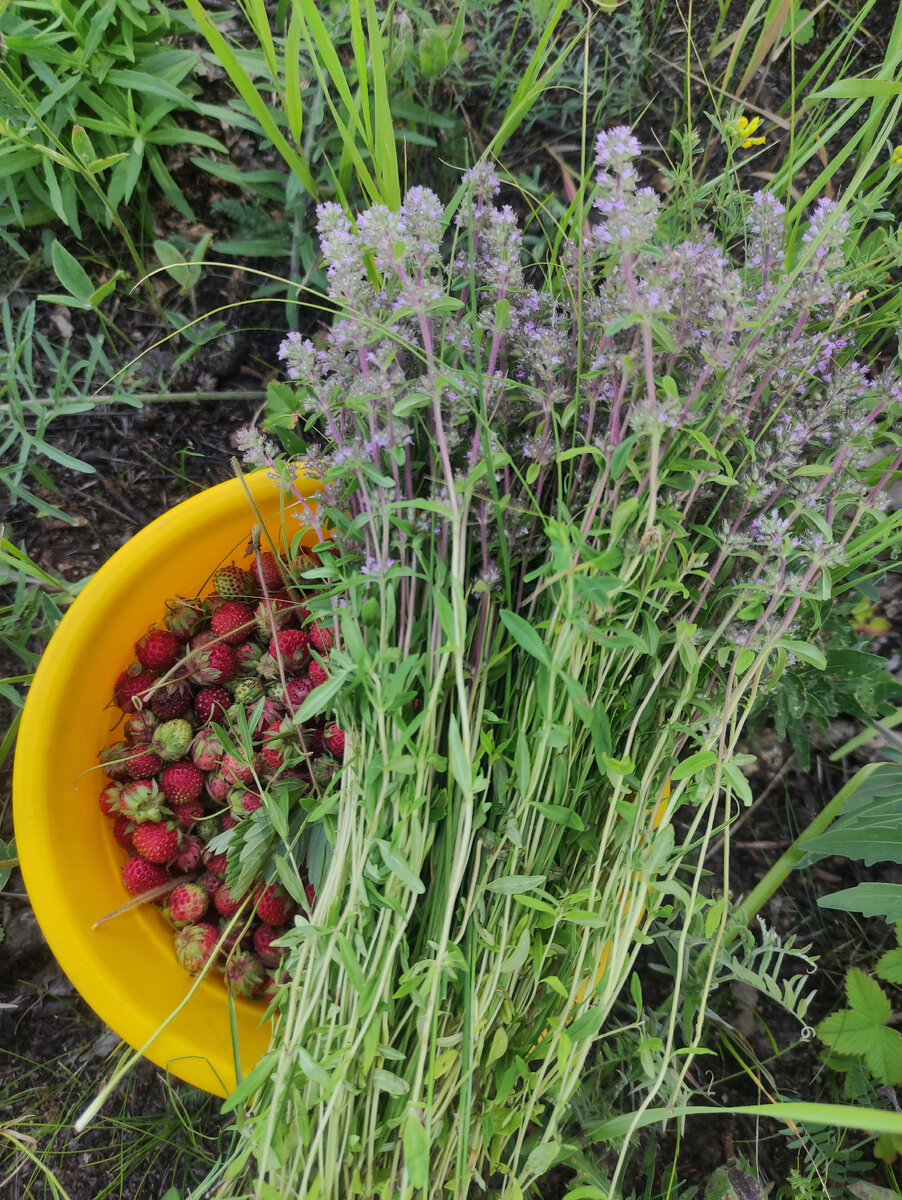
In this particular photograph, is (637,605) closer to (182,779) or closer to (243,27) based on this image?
(182,779)

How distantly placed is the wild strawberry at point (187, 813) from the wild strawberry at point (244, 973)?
171mm

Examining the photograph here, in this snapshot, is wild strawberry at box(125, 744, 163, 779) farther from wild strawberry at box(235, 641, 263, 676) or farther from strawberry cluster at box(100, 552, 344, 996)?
wild strawberry at box(235, 641, 263, 676)

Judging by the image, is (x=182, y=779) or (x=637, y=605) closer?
(x=637, y=605)

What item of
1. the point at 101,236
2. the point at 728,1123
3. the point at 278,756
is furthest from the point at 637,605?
the point at 101,236

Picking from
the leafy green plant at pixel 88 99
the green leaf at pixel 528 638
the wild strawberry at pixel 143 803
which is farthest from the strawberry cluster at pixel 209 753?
the leafy green plant at pixel 88 99

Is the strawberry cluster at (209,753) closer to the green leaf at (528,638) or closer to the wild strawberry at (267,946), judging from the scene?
the wild strawberry at (267,946)

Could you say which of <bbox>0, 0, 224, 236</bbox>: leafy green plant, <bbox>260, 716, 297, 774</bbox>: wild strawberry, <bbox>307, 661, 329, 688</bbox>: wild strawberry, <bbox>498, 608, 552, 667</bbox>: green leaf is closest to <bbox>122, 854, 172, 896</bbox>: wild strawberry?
<bbox>260, 716, 297, 774</bbox>: wild strawberry

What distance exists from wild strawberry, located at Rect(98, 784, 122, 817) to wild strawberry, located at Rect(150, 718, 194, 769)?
7cm

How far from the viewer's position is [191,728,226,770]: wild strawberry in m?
0.98

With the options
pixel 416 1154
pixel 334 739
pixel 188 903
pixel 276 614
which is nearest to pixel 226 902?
pixel 188 903

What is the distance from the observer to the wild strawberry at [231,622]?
1033 mm

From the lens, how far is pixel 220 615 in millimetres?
1035

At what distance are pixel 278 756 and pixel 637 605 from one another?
495mm

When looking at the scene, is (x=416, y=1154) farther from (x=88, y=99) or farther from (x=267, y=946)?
(x=88, y=99)
